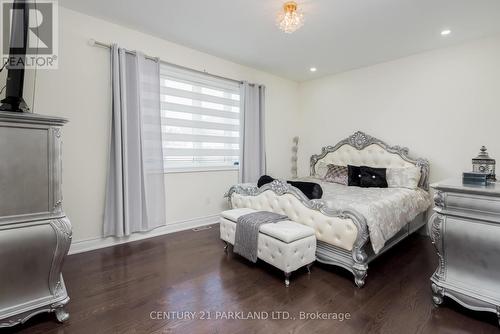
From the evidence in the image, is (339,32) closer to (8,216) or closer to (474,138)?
(474,138)

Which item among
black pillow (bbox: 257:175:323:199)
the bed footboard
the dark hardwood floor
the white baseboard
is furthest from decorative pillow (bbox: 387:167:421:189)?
the white baseboard

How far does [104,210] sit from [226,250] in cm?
159

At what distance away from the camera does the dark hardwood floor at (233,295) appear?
175 centimetres

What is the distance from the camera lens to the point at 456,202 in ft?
6.14

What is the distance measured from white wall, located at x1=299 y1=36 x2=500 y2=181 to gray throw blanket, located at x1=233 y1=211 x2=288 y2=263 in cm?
267

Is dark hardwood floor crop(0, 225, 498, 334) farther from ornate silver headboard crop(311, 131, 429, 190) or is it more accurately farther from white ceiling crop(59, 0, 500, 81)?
white ceiling crop(59, 0, 500, 81)

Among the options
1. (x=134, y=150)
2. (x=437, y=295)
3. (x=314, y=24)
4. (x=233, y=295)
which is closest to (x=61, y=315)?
(x=233, y=295)

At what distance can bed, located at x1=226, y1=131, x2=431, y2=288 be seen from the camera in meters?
2.28

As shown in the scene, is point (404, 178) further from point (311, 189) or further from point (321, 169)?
point (311, 189)

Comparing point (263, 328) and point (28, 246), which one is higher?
point (28, 246)

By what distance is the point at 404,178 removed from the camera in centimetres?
363

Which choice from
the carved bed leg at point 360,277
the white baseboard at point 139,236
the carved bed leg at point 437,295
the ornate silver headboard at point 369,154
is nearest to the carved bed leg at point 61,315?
the white baseboard at point 139,236

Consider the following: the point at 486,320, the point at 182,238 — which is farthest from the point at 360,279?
the point at 182,238

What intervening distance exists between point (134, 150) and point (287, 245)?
226 cm
